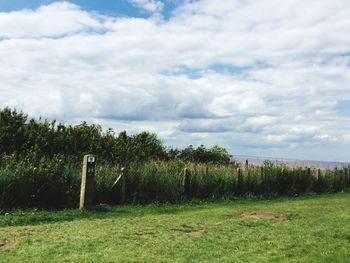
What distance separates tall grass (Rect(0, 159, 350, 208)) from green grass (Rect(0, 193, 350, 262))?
175 centimetres

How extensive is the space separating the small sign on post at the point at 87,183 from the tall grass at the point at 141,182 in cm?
75

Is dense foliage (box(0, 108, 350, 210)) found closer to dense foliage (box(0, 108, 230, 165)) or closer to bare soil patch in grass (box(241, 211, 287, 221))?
dense foliage (box(0, 108, 230, 165))

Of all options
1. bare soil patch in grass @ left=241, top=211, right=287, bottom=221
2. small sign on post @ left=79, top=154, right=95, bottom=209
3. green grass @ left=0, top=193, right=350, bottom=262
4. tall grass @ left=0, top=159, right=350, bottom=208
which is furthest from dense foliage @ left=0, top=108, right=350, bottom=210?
bare soil patch in grass @ left=241, top=211, right=287, bottom=221

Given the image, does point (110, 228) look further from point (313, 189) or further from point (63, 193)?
point (313, 189)

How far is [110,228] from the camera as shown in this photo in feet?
35.1

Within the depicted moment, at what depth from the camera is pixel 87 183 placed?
15336mm

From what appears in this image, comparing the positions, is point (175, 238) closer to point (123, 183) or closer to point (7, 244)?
point (7, 244)

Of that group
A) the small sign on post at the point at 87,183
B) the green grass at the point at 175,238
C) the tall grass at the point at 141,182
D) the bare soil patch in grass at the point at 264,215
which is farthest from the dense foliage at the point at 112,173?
the bare soil patch in grass at the point at 264,215

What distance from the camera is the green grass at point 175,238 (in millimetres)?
8102

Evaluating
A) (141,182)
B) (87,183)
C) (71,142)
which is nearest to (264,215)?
(87,183)

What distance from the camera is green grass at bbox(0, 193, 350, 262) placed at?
26.6ft

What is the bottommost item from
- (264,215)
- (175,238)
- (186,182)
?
(175,238)

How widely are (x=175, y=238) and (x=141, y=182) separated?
8336 mm

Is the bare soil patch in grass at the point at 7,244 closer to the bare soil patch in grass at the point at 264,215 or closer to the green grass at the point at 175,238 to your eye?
the green grass at the point at 175,238
